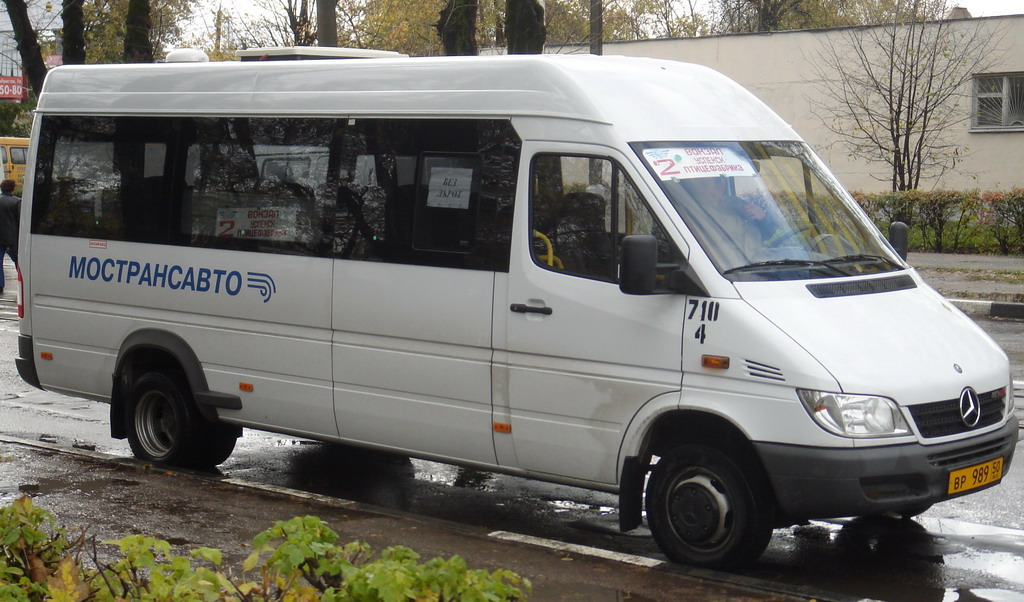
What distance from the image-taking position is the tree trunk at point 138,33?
69.0ft

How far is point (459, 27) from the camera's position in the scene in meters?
17.5

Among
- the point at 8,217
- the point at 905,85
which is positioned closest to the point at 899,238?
the point at 8,217

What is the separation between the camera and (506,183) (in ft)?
22.4

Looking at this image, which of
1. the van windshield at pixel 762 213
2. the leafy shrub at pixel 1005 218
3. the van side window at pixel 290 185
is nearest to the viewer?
the van windshield at pixel 762 213

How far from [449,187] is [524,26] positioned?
363 inches

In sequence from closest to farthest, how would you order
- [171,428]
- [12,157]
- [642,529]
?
[642,529]
[171,428]
[12,157]

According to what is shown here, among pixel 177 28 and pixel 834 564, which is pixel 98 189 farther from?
pixel 177 28

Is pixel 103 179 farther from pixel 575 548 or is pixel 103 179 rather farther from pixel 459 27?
pixel 459 27

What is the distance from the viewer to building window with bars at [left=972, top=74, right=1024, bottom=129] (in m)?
30.8

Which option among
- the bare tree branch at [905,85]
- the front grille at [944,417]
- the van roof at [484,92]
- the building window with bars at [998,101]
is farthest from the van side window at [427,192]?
the building window with bars at [998,101]

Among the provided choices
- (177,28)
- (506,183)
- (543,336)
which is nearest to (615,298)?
(543,336)

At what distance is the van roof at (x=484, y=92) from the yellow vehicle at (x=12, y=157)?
1829 inches

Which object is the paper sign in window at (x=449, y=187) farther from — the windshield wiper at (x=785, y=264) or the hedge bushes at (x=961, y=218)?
the hedge bushes at (x=961, y=218)

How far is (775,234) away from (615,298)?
86 cm
